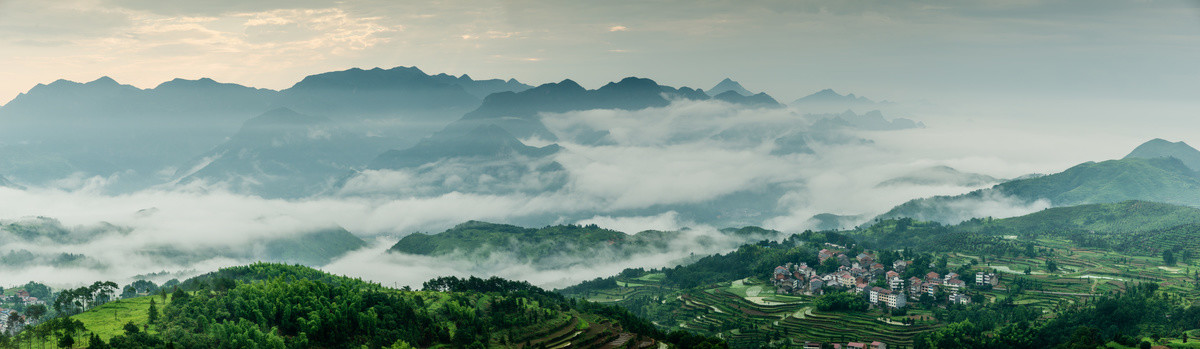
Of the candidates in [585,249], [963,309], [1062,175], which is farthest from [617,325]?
[1062,175]

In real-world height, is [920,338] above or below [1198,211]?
below

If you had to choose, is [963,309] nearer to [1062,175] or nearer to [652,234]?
[652,234]

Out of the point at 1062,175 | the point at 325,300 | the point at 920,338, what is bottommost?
the point at 920,338

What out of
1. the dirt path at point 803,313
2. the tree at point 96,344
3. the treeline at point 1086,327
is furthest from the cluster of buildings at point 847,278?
the tree at point 96,344

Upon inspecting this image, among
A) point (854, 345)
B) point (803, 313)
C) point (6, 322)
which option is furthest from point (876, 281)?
point (6, 322)

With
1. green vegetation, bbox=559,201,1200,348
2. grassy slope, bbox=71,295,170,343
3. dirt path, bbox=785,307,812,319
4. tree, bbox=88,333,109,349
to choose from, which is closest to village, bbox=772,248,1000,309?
green vegetation, bbox=559,201,1200,348

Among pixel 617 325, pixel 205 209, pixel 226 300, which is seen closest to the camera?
pixel 226 300
